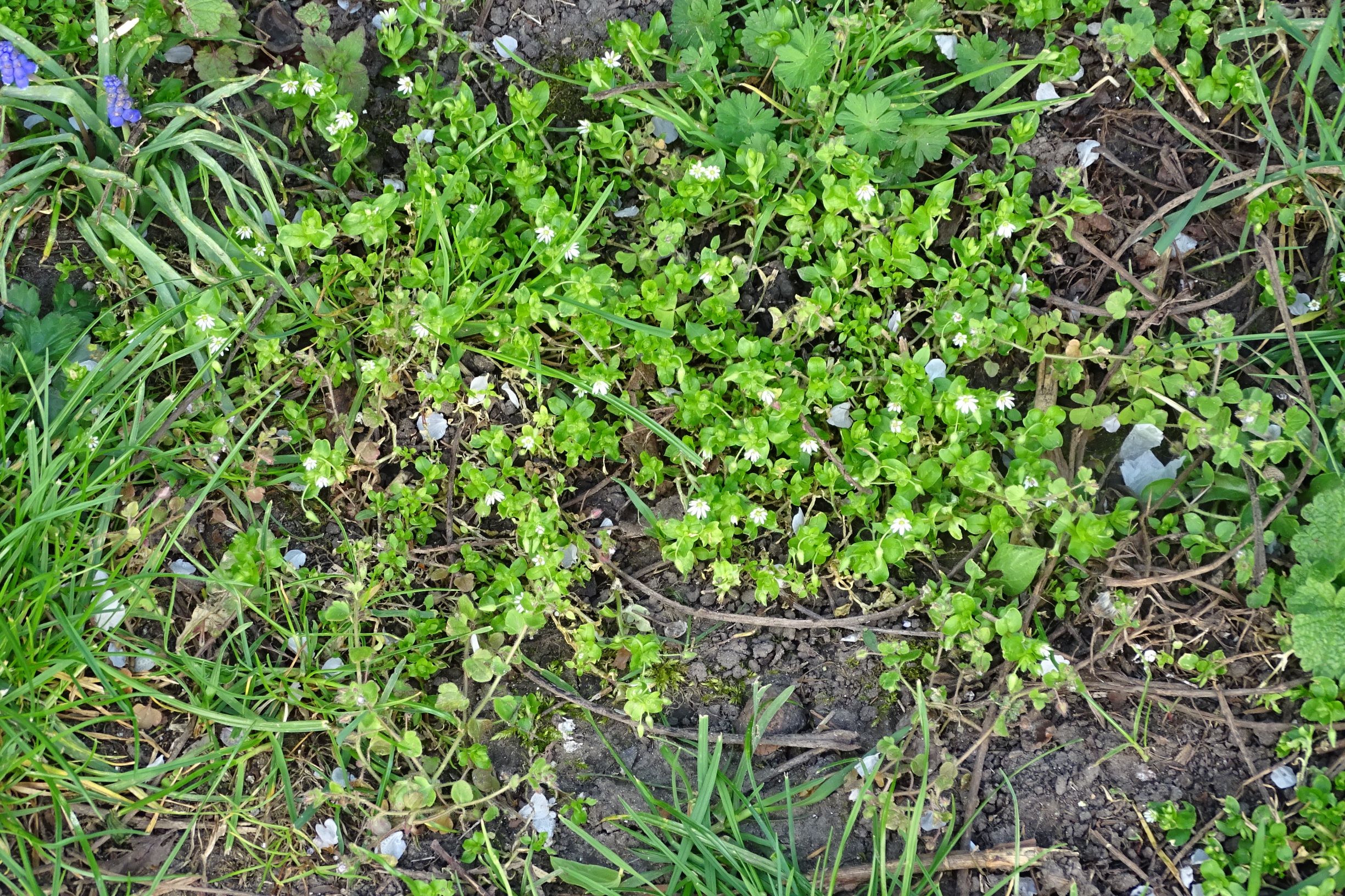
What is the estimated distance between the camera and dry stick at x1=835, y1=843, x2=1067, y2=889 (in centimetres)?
215

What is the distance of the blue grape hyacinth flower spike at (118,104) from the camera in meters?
2.55

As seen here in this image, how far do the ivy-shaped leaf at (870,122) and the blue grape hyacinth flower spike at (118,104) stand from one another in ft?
6.46

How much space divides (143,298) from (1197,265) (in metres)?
2.96

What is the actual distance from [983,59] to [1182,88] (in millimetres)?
552

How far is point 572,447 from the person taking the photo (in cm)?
245

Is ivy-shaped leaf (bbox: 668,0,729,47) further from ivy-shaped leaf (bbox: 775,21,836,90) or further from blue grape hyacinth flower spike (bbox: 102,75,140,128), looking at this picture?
blue grape hyacinth flower spike (bbox: 102,75,140,128)

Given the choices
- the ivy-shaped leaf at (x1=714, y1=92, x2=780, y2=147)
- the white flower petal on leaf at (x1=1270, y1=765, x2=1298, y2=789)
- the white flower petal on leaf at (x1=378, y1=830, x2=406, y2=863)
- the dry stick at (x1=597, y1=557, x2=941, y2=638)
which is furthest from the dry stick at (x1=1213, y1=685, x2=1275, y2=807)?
the white flower petal on leaf at (x1=378, y1=830, x2=406, y2=863)

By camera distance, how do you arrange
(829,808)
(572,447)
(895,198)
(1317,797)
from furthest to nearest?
(895,198)
(572,447)
(829,808)
(1317,797)

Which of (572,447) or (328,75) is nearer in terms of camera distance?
(572,447)

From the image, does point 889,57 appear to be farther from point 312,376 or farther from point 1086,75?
point 312,376

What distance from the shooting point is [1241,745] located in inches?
85.5

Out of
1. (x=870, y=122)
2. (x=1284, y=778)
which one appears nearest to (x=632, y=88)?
(x=870, y=122)

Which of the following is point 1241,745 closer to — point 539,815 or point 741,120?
point 539,815

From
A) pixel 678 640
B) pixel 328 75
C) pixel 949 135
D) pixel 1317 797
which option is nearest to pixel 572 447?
pixel 678 640
